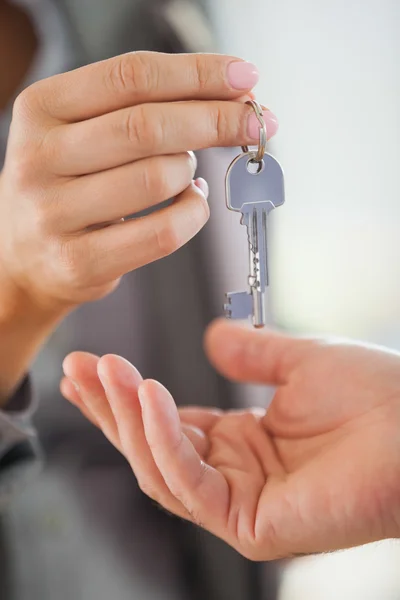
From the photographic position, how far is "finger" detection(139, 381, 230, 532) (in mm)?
368

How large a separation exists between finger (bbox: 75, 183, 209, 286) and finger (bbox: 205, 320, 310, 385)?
0.51 feet

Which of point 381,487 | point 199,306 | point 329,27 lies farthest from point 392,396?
point 199,306

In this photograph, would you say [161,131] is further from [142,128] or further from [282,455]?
[282,455]

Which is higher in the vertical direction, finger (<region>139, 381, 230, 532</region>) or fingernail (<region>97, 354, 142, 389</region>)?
fingernail (<region>97, 354, 142, 389</region>)

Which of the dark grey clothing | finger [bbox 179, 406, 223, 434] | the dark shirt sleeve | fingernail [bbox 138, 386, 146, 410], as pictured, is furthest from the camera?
the dark grey clothing

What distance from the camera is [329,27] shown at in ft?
1.82

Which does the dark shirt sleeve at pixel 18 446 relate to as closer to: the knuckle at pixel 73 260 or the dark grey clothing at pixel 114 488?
the dark grey clothing at pixel 114 488

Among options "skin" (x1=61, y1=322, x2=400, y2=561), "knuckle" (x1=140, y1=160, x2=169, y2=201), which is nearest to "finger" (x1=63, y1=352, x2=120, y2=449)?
"skin" (x1=61, y1=322, x2=400, y2=561)

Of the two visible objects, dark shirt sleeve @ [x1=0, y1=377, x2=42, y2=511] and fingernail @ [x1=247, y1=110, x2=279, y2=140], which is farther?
Result: dark shirt sleeve @ [x1=0, y1=377, x2=42, y2=511]

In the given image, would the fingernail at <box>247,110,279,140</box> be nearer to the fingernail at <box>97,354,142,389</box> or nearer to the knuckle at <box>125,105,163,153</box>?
the knuckle at <box>125,105,163,153</box>

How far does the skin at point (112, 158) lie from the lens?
0.38 meters

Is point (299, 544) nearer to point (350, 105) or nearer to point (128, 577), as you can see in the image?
A: point (350, 105)

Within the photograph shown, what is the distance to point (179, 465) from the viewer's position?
1.24 ft

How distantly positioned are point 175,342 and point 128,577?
298mm
